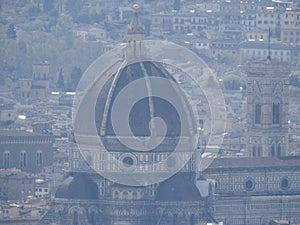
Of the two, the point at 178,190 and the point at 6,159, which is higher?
the point at 178,190

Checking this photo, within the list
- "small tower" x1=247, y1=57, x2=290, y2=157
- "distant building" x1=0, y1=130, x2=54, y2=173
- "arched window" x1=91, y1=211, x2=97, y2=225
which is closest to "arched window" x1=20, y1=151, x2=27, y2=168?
"distant building" x1=0, y1=130, x2=54, y2=173

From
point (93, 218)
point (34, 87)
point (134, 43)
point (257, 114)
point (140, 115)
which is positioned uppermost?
point (134, 43)

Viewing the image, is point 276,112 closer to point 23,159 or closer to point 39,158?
point 39,158

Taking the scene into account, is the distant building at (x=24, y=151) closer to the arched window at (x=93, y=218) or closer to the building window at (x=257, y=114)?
the building window at (x=257, y=114)

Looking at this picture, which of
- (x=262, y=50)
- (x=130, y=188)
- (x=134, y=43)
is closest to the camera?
(x=130, y=188)

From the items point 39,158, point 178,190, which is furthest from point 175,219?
point 39,158

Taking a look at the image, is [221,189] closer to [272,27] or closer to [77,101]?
[77,101]

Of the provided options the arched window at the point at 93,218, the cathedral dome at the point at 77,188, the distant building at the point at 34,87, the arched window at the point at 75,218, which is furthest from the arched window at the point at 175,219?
the distant building at the point at 34,87

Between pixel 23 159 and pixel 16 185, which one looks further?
pixel 23 159
